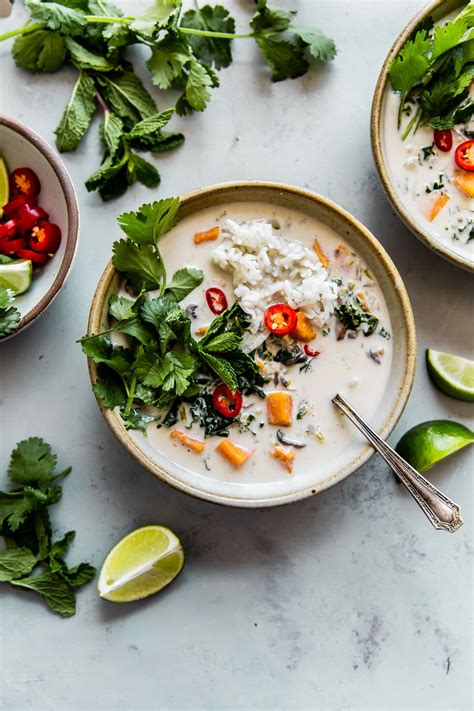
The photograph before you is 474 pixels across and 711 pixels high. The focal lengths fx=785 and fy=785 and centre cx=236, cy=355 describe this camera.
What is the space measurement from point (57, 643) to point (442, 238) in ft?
6.17

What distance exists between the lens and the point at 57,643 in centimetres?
266

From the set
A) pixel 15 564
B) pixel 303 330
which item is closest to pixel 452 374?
pixel 303 330

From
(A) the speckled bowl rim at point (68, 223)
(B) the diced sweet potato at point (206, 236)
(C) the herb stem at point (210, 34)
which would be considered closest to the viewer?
(A) the speckled bowl rim at point (68, 223)

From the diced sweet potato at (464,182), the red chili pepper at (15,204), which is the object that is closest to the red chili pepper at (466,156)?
the diced sweet potato at (464,182)

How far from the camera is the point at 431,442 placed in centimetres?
259

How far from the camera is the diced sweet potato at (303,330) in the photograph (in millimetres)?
2482

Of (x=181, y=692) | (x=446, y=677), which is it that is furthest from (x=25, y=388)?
(x=446, y=677)

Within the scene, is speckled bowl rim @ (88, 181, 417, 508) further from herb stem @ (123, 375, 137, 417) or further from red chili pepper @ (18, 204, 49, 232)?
red chili pepper @ (18, 204, 49, 232)

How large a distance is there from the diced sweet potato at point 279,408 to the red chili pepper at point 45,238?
854mm

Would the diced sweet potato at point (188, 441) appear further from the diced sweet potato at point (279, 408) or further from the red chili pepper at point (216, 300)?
the red chili pepper at point (216, 300)

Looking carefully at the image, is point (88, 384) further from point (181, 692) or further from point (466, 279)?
point (466, 279)

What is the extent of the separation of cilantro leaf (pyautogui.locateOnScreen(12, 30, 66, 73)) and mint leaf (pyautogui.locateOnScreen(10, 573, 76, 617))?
1741 mm

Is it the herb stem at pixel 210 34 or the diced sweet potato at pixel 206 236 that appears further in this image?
the herb stem at pixel 210 34

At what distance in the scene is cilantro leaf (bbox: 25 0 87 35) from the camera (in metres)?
2.54
